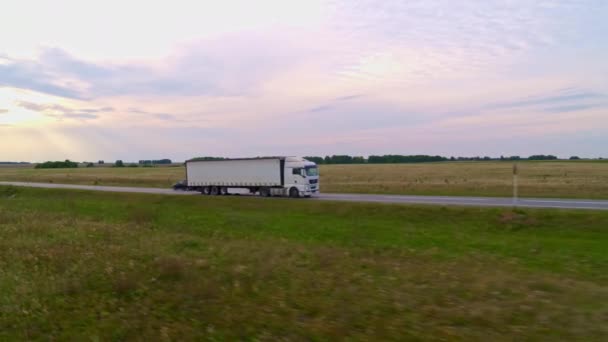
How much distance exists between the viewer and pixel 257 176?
40219 millimetres

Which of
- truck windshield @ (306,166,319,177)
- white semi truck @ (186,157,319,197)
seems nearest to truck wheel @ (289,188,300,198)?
white semi truck @ (186,157,319,197)

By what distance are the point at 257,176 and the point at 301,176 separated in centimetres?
444

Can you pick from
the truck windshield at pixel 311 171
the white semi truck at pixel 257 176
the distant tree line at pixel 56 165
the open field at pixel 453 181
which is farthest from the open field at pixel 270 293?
the distant tree line at pixel 56 165

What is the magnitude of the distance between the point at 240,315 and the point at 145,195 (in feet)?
124

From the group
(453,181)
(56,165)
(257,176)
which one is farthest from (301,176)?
(56,165)

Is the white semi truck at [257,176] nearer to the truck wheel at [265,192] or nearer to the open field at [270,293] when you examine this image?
the truck wheel at [265,192]

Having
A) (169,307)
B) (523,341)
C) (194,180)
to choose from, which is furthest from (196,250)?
(194,180)

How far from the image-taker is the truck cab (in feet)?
124

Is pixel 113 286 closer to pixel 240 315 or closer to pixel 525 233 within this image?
pixel 240 315

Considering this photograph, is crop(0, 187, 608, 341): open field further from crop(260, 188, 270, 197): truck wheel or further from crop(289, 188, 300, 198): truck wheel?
crop(260, 188, 270, 197): truck wheel

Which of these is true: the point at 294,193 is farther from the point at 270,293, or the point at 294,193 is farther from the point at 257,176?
the point at 270,293

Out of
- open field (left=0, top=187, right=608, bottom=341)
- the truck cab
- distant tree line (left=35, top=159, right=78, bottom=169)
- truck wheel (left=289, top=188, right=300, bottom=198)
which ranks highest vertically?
distant tree line (left=35, top=159, right=78, bottom=169)

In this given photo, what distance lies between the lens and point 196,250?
12586mm

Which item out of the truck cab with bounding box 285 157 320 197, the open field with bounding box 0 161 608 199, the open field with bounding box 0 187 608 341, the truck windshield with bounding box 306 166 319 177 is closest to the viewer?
the open field with bounding box 0 187 608 341
